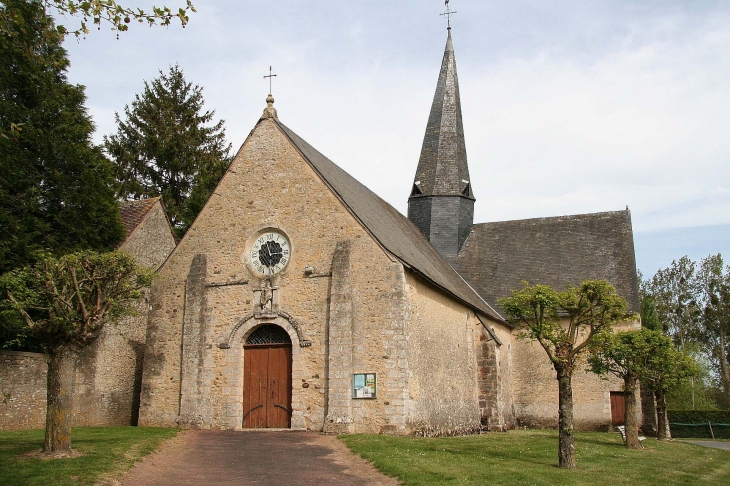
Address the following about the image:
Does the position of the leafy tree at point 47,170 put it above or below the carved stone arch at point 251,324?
above

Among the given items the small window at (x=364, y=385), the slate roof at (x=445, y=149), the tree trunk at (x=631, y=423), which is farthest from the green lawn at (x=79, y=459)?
the slate roof at (x=445, y=149)

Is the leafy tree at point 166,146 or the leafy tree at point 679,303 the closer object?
the leafy tree at point 166,146

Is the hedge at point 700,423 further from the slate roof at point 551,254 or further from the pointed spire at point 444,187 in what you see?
the pointed spire at point 444,187

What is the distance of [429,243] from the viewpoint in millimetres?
26906

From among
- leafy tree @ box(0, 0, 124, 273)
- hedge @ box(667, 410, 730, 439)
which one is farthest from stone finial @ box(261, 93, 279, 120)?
hedge @ box(667, 410, 730, 439)

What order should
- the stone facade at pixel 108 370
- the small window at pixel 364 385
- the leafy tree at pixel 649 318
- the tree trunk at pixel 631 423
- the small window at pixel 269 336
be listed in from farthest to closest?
the leafy tree at pixel 649 318 → the small window at pixel 269 336 → the tree trunk at pixel 631 423 → the stone facade at pixel 108 370 → the small window at pixel 364 385

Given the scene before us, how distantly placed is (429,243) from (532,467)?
16344 millimetres

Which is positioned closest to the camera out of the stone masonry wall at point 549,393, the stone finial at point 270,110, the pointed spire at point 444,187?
the stone finial at point 270,110

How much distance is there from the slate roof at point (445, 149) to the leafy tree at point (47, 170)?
545 inches

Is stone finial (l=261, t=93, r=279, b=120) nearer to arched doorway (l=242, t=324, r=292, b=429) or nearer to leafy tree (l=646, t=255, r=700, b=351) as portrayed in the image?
arched doorway (l=242, t=324, r=292, b=429)

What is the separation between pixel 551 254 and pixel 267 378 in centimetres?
1476

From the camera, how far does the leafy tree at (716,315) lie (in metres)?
43.1

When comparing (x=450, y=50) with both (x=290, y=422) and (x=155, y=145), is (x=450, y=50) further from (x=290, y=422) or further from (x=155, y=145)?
(x=290, y=422)

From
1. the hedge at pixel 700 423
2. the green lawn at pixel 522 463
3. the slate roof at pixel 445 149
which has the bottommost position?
the hedge at pixel 700 423
